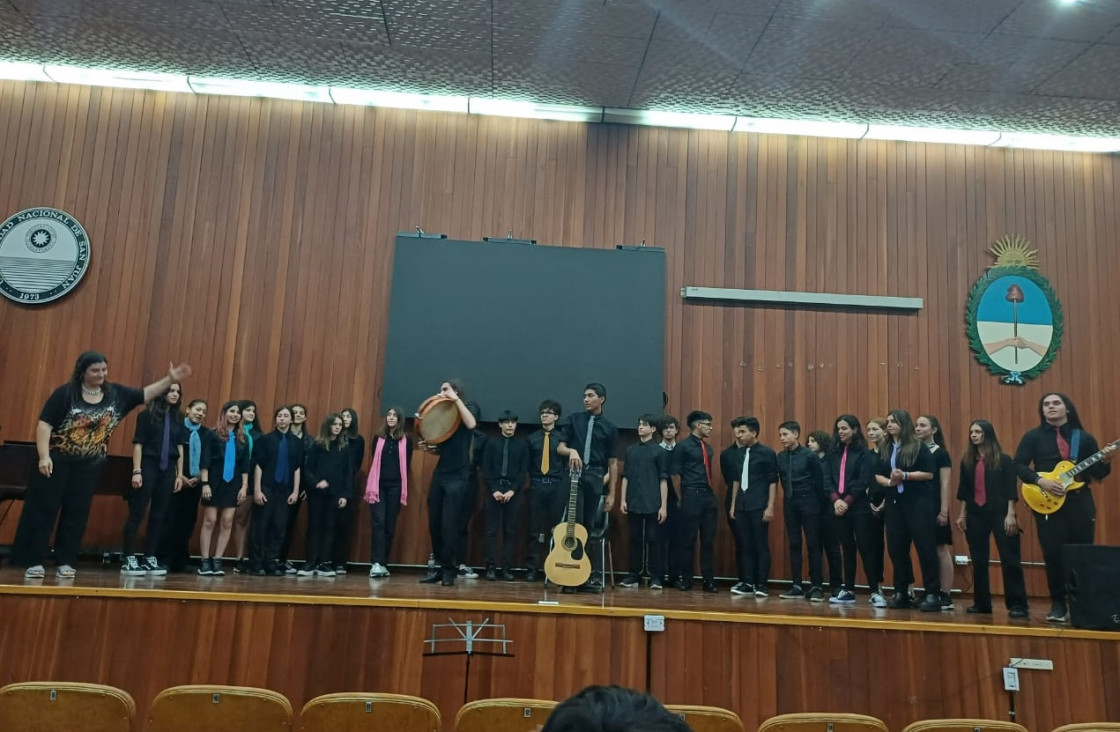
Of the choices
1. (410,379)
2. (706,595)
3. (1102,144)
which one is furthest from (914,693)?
(1102,144)

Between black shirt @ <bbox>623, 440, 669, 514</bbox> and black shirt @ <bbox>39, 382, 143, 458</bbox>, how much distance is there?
4.12 meters

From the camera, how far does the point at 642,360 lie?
8.82 metres

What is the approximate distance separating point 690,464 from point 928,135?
5142 millimetres

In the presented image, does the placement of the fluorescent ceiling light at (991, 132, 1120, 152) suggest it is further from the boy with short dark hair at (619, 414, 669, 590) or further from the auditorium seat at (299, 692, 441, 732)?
the auditorium seat at (299, 692, 441, 732)

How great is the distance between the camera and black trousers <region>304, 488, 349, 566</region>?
7.47 metres

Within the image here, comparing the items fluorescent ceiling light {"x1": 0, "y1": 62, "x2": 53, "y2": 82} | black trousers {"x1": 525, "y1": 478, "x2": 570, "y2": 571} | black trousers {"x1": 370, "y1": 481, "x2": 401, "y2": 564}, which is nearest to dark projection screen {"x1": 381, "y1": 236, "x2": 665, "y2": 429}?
black trousers {"x1": 525, "y1": 478, "x2": 570, "y2": 571}

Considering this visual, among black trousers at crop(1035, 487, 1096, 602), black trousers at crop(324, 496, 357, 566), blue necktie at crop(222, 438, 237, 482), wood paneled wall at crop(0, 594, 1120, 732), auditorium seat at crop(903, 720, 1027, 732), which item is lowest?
wood paneled wall at crop(0, 594, 1120, 732)

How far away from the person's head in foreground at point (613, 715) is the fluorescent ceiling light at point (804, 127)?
8867 millimetres

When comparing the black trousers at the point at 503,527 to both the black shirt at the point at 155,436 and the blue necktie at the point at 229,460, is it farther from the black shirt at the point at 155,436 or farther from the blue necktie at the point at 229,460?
the black shirt at the point at 155,436

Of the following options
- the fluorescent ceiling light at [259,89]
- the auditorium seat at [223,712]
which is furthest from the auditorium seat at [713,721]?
the fluorescent ceiling light at [259,89]

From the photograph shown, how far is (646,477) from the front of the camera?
7.39 m

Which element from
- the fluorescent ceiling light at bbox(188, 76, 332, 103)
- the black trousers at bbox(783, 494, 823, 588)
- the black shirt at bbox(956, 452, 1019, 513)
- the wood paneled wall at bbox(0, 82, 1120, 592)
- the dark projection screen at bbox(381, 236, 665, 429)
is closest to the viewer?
the black shirt at bbox(956, 452, 1019, 513)

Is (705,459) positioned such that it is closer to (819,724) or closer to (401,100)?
(819,724)

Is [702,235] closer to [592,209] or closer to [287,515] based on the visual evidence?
[592,209]
